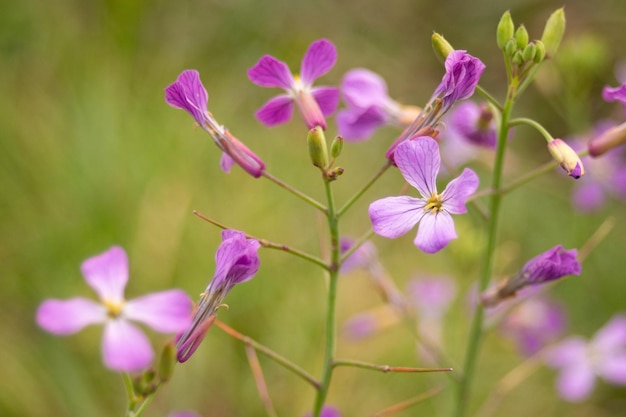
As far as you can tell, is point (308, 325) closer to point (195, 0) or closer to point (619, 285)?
point (619, 285)

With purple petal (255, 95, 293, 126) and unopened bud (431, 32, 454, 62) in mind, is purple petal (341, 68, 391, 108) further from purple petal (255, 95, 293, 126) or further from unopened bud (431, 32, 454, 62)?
unopened bud (431, 32, 454, 62)

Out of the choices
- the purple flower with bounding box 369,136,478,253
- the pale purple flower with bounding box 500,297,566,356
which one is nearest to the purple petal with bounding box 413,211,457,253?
the purple flower with bounding box 369,136,478,253

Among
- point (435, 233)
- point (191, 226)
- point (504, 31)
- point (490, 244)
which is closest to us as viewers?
point (435, 233)

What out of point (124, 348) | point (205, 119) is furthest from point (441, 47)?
point (124, 348)

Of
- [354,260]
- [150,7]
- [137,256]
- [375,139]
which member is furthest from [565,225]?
[150,7]

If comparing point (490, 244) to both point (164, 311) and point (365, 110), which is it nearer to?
point (365, 110)

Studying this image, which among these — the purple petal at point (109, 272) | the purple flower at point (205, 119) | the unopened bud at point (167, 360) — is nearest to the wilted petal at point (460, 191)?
the purple flower at point (205, 119)
